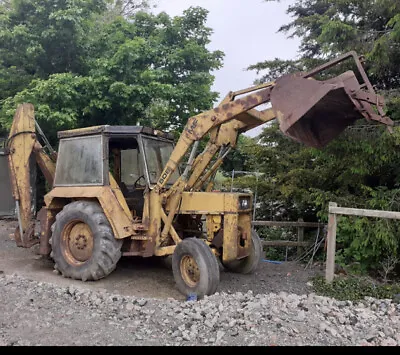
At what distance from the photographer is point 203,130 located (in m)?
5.95

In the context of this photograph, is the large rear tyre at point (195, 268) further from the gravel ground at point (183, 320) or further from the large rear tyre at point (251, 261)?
the large rear tyre at point (251, 261)

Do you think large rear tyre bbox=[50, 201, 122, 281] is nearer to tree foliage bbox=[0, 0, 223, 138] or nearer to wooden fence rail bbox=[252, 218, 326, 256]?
wooden fence rail bbox=[252, 218, 326, 256]

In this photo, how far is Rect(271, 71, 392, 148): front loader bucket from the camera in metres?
4.83

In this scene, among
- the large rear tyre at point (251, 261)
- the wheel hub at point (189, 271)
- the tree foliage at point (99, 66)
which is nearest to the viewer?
the wheel hub at point (189, 271)

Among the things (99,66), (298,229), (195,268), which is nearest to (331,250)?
(195,268)

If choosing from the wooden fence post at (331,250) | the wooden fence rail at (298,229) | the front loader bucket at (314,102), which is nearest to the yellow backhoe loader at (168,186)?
the front loader bucket at (314,102)

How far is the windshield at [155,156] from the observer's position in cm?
659

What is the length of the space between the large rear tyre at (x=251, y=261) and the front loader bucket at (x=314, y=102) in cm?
206

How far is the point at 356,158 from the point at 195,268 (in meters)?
3.36

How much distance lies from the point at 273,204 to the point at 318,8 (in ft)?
22.4

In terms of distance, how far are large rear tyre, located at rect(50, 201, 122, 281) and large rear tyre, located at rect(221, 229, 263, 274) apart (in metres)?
2.00

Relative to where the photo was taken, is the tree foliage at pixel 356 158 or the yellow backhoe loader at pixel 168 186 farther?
the tree foliage at pixel 356 158

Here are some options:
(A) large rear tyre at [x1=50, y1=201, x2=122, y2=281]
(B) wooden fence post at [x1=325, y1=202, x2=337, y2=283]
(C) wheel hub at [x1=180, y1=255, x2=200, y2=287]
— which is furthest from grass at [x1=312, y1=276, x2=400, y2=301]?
(A) large rear tyre at [x1=50, y1=201, x2=122, y2=281]

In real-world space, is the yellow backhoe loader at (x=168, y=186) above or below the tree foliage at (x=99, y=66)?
below
